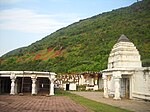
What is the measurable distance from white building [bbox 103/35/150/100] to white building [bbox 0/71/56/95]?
724 cm

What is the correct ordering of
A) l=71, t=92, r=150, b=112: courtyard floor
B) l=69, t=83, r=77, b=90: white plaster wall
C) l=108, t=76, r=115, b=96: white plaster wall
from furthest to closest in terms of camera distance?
l=69, t=83, r=77, b=90: white plaster wall → l=108, t=76, r=115, b=96: white plaster wall → l=71, t=92, r=150, b=112: courtyard floor

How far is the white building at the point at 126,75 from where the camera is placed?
25938mm

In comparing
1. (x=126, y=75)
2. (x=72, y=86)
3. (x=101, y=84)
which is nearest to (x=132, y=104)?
(x=126, y=75)

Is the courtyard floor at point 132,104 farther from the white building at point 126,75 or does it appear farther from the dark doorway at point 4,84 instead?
the dark doorway at point 4,84

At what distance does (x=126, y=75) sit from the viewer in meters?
28.9

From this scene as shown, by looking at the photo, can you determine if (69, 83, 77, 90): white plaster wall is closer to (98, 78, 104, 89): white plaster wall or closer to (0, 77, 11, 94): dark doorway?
(98, 78, 104, 89): white plaster wall

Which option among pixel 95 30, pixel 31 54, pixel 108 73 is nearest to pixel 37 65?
pixel 31 54

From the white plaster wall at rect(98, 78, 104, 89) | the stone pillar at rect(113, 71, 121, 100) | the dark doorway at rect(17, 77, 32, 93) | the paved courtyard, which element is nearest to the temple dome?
the stone pillar at rect(113, 71, 121, 100)

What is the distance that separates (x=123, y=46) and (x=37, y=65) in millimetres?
42862

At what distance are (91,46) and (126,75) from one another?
43875mm

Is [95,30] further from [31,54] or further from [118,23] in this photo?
[31,54]

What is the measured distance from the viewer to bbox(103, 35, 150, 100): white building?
25938 mm

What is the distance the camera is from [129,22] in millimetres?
80312

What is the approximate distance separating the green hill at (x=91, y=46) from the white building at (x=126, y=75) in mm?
23167
